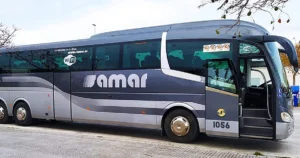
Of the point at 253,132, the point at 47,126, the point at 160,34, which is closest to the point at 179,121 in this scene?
the point at 253,132

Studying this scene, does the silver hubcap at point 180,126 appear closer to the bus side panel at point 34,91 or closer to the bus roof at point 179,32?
the bus roof at point 179,32

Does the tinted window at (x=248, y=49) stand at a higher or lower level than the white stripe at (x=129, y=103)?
higher

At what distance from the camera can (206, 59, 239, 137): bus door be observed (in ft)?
25.9

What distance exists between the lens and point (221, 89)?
8.05 meters

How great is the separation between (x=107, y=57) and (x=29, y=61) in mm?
3778

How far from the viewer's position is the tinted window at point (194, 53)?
8078 millimetres

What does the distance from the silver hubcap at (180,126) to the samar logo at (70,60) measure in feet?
14.0

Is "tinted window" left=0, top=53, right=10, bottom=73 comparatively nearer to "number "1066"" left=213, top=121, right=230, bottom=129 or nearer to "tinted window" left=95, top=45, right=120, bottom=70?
"tinted window" left=95, top=45, right=120, bottom=70

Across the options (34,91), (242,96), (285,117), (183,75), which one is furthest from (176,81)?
(34,91)

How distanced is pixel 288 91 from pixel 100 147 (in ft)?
16.2

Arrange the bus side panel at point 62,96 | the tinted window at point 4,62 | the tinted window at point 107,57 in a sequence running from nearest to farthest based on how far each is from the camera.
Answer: the tinted window at point 107,57, the bus side panel at point 62,96, the tinted window at point 4,62

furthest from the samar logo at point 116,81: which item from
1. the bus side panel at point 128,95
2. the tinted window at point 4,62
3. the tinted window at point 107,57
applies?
the tinted window at point 4,62

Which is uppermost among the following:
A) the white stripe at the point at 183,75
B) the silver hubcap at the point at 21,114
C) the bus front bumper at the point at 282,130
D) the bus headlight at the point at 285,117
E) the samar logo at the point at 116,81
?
the white stripe at the point at 183,75

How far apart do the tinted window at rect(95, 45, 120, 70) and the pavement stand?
2.17 metres
